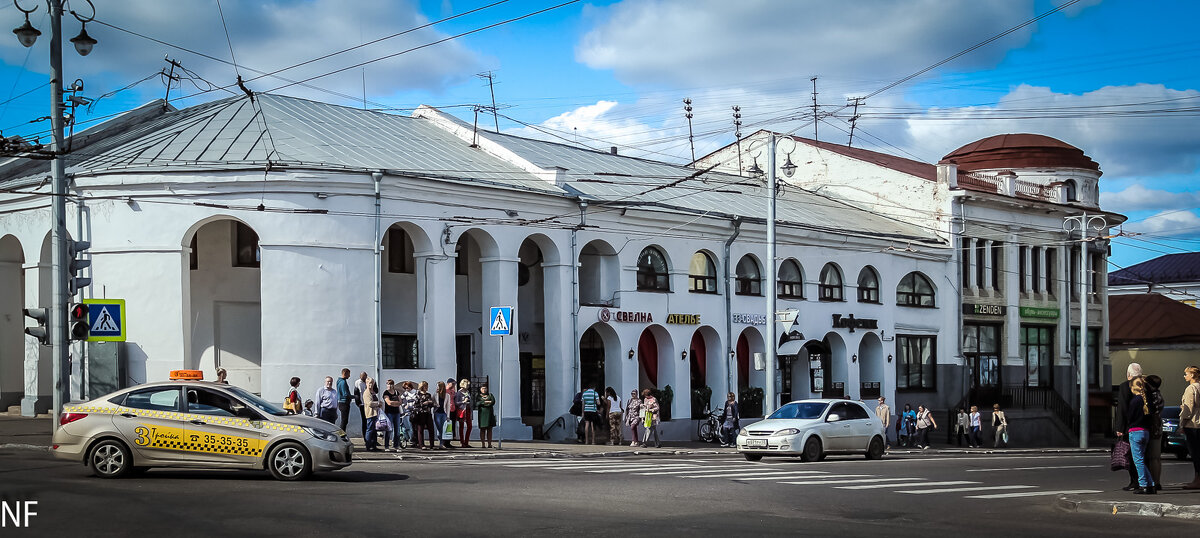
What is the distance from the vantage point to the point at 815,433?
2450 cm

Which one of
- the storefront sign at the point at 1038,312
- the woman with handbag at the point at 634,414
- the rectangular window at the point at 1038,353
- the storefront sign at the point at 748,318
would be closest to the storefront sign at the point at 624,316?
the woman with handbag at the point at 634,414

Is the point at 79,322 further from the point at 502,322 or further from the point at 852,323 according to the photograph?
the point at 852,323

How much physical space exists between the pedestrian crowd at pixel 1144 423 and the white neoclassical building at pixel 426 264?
16852mm

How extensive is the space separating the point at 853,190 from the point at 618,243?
1771 cm

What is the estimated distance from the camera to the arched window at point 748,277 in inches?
1533

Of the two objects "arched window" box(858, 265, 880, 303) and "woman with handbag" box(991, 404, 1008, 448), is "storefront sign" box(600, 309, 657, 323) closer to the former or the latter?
"arched window" box(858, 265, 880, 303)

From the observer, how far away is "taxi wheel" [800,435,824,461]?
Answer: 2438 centimetres

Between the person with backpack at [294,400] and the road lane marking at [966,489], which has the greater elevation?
the person with backpack at [294,400]

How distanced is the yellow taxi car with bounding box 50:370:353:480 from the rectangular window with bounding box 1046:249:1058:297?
133ft

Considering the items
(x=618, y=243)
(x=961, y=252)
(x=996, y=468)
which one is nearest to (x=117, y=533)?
(x=996, y=468)

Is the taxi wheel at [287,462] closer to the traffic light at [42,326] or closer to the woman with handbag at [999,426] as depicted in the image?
the traffic light at [42,326]

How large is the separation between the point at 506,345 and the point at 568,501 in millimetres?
17742

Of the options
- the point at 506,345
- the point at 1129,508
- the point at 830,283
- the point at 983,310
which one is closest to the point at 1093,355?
the point at 983,310

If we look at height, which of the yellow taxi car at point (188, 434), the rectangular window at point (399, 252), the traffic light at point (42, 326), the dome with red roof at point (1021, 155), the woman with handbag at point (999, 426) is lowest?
the woman with handbag at point (999, 426)
